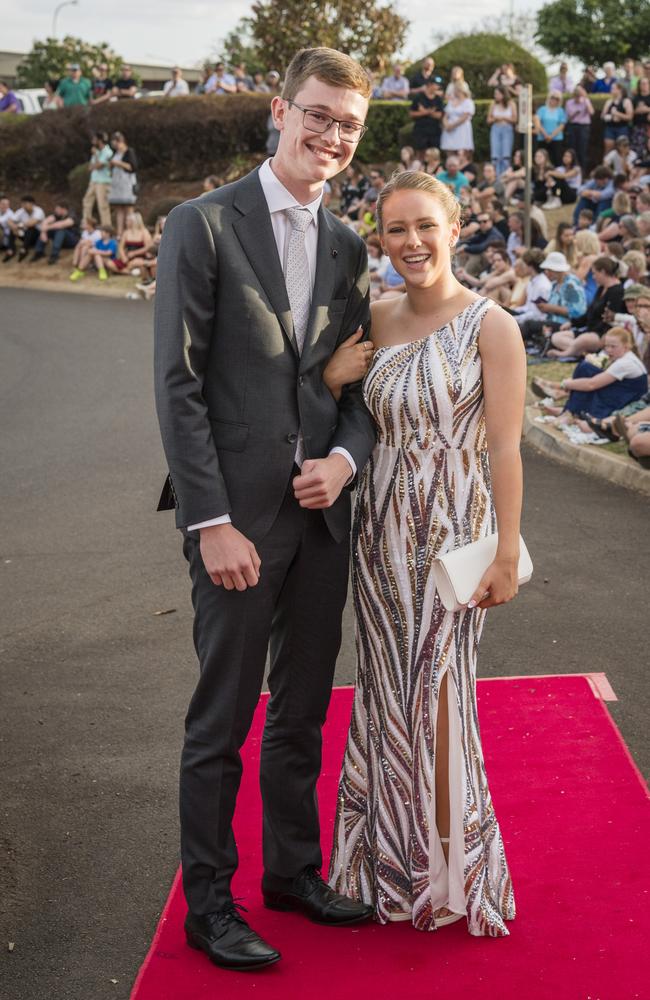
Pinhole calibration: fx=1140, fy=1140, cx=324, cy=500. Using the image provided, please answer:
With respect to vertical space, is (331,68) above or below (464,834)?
above

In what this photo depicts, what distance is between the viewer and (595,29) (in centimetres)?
5025

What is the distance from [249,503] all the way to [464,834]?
3.81 ft

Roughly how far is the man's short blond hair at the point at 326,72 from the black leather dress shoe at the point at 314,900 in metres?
2.34

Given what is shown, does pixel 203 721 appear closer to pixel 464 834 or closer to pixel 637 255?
pixel 464 834

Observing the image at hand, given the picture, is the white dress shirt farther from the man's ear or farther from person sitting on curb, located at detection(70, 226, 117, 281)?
person sitting on curb, located at detection(70, 226, 117, 281)

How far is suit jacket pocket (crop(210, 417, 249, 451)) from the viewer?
3152 millimetres

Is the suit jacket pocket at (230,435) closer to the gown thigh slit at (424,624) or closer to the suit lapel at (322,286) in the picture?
the suit lapel at (322,286)

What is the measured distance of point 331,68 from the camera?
309 centimetres

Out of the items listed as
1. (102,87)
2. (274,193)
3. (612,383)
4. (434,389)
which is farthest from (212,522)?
(102,87)

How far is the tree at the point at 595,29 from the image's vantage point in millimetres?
49178

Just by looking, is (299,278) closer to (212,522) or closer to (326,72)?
(326,72)

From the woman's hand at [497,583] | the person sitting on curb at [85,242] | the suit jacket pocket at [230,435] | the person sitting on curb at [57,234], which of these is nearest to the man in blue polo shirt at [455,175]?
the person sitting on curb at [85,242]

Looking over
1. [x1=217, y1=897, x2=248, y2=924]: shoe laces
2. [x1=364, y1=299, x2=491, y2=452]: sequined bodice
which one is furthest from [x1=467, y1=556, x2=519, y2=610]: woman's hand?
[x1=217, y1=897, x2=248, y2=924]: shoe laces

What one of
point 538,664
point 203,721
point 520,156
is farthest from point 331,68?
point 520,156
